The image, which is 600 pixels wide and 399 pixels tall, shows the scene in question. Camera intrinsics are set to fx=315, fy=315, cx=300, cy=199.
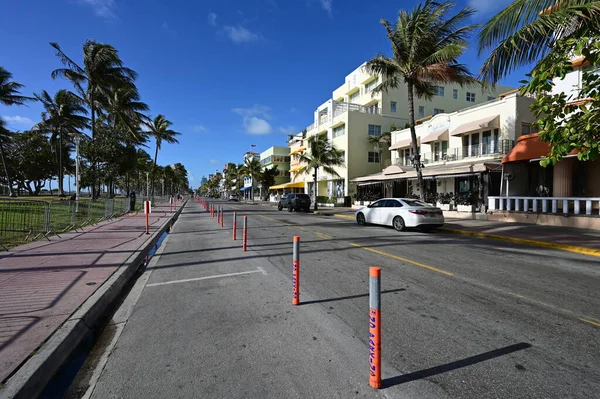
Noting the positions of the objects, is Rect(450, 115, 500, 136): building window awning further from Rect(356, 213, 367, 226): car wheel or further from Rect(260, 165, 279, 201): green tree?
Rect(260, 165, 279, 201): green tree

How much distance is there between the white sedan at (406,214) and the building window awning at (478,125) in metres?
11.3

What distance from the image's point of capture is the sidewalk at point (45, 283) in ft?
11.5

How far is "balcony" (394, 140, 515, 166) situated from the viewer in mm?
21000

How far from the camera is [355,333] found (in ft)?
12.5

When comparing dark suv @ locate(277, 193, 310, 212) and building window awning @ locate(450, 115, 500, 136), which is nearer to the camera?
building window awning @ locate(450, 115, 500, 136)

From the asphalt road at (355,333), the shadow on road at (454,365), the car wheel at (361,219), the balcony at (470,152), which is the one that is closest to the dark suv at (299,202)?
the balcony at (470,152)

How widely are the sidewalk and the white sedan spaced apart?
10.3 meters

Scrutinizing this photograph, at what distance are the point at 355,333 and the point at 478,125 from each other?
2276 centimetres

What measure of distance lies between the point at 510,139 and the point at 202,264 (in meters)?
21.5

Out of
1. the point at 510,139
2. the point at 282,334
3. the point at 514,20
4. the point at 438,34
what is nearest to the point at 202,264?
the point at 282,334

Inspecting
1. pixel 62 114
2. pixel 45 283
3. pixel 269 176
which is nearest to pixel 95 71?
pixel 62 114

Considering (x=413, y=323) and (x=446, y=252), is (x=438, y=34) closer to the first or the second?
(x=446, y=252)

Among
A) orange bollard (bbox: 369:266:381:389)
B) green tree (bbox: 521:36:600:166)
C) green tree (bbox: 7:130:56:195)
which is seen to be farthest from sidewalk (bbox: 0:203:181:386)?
green tree (bbox: 7:130:56:195)

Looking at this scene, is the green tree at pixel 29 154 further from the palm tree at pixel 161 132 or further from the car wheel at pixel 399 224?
the car wheel at pixel 399 224
